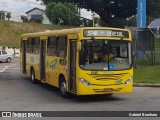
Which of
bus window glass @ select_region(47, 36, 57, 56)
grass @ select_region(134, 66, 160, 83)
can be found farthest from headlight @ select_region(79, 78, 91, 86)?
grass @ select_region(134, 66, 160, 83)

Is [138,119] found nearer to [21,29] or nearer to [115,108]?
[115,108]

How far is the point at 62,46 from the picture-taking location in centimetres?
1655

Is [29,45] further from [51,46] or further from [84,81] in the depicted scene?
[84,81]

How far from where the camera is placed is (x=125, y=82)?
1512 cm

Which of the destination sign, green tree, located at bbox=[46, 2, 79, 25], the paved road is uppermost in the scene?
green tree, located at bbox=[46, 2, 79, 25]

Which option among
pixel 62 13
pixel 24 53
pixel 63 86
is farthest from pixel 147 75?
pixel 62 13

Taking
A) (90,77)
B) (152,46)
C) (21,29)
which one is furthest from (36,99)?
(21,29)

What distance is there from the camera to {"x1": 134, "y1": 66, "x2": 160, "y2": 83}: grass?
71.3 ft

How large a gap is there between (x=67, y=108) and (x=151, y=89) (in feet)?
22.9

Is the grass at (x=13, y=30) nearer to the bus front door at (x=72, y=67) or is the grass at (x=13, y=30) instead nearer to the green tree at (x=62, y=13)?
the green tree at (x=62, y=13)

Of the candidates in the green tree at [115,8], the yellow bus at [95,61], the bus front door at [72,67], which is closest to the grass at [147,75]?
the yellow bus at [95,61]

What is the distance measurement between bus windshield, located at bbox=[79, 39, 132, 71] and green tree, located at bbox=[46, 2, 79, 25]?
6813cm

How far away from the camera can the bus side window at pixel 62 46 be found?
53.1 ft

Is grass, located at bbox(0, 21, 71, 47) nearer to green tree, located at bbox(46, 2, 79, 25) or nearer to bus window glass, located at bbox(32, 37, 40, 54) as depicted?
green tree, located at bbox(46, 2, 79, 25)
